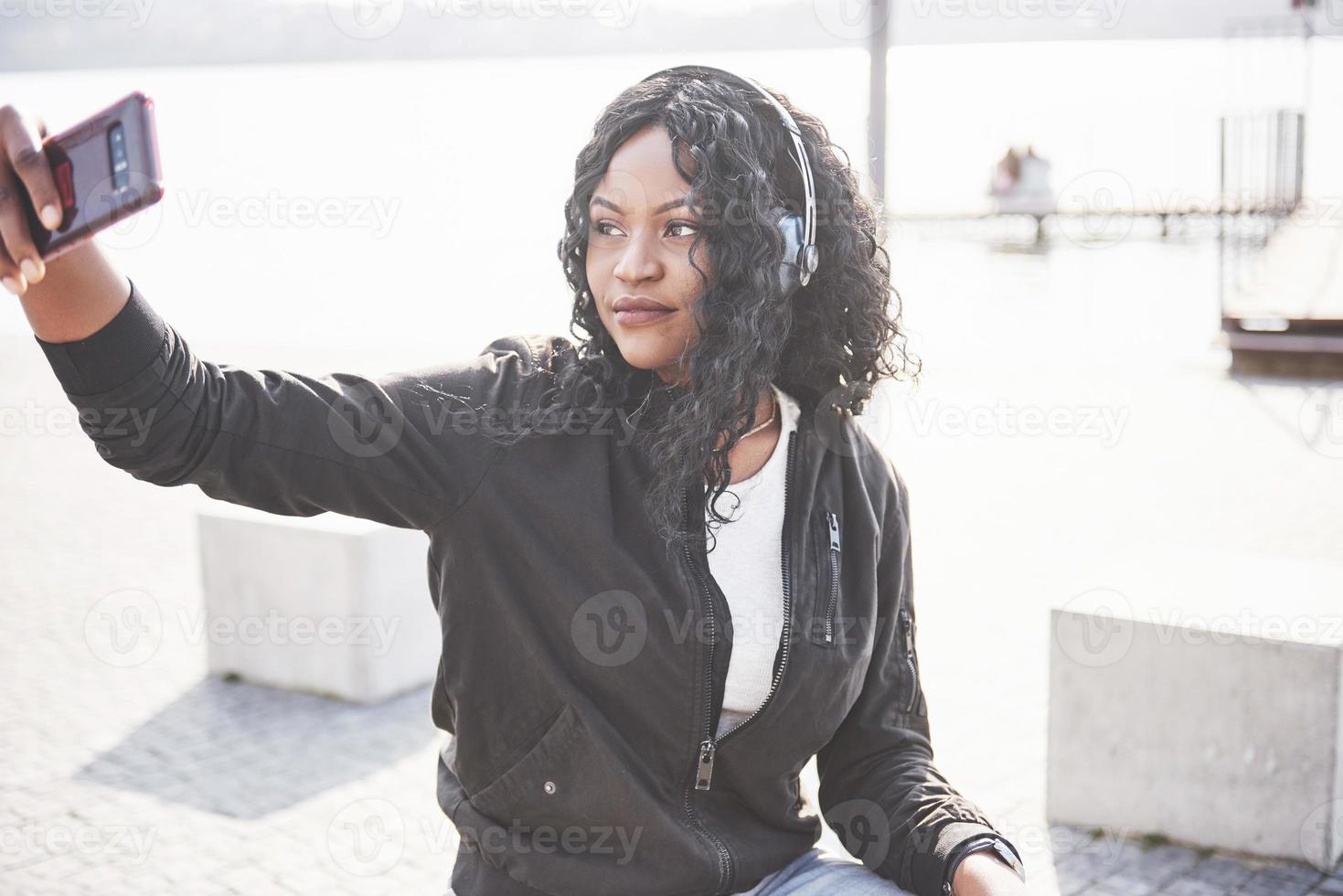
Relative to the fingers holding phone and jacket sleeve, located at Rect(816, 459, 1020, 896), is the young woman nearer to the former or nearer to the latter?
jacket sleeve, located at Rect(816, 459, 1020, 896)

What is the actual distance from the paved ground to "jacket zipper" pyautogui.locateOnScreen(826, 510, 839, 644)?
6.80ft

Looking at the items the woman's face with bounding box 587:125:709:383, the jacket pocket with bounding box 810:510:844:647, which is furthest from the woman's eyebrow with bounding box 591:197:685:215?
the jacket pocket with bounding box 810:510:844:647

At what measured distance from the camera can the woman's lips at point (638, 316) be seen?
232 centimetres

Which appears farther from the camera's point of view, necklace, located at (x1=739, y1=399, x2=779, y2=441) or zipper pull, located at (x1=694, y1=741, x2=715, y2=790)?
necklace, located at (x1=739, y1=399, x2=779, y2=441)

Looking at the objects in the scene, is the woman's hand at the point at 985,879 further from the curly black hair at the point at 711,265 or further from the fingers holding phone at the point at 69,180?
the fingers holding phone at the point at 69,180

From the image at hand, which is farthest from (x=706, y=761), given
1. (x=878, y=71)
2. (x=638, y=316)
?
(x=878, y=71)

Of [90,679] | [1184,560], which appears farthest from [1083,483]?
[90,679]

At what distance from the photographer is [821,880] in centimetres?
228

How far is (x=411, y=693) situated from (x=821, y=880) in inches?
143

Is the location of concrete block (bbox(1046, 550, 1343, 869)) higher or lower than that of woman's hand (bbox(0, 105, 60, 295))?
lower

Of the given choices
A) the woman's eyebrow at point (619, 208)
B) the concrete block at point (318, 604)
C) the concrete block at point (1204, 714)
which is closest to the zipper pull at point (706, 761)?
the woman's eyebrow at point (619, 208)

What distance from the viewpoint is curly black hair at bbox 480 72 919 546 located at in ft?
7.38

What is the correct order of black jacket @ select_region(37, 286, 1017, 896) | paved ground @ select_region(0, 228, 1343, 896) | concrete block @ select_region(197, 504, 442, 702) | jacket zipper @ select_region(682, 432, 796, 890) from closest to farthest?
1. black jacket @ select_region(37, 286, 1017, 896)
2. jacket zipper @ select_region(682, 432, 796, 890)
3. paved ground @ select_region(0, 228, 1343, 896)
4. concrete block @ select_region(197, 504, 442, 702)

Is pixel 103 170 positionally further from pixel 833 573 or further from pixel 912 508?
pixel 912 508
